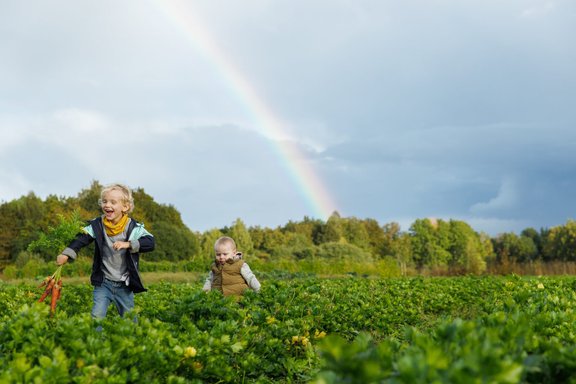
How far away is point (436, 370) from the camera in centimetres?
213

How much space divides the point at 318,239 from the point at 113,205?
5253 centimetres

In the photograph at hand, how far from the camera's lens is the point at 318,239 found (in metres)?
58.0

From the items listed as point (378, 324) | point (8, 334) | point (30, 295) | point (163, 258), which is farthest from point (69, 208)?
point (8, 334)

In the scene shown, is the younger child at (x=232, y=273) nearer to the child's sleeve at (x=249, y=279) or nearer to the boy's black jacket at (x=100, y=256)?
the child's sleeve at (x=249, y=279)

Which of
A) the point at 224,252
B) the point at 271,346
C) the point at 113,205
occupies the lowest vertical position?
the point at 271,346

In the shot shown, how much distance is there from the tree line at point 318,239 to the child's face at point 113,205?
1644 centimetres

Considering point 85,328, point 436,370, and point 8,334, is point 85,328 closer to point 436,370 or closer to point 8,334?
point 8,334

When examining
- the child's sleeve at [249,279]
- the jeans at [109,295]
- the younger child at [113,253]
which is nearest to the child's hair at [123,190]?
the younger child at [113,253]

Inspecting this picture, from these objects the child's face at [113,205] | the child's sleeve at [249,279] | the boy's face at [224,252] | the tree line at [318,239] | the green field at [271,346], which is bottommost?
the green field at [271,346]

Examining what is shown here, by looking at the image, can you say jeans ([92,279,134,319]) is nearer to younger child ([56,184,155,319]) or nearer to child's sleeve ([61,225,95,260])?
younger child ([56,184,155,319])

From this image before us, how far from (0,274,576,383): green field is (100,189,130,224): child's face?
1143 mm

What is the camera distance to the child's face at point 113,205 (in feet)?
19.4

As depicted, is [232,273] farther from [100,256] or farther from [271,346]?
[271,346]

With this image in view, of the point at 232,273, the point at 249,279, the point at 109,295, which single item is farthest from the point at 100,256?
the point at 249,279
